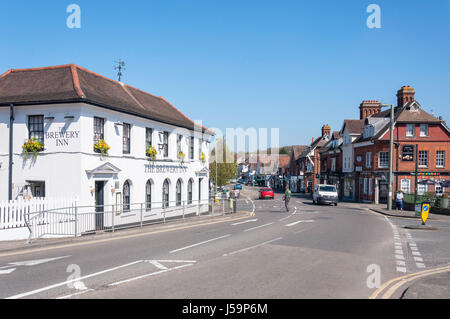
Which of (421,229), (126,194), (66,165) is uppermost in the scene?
(66,165)

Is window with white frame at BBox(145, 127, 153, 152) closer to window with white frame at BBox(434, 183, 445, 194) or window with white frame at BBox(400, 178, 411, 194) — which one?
window with white frame at BBox(400, 178, 411, 194)

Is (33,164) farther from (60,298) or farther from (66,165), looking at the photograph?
(60,298)

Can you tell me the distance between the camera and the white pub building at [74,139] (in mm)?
19109

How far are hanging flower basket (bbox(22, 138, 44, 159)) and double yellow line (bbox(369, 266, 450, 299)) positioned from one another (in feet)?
54.8

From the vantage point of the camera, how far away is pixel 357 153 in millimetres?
50531

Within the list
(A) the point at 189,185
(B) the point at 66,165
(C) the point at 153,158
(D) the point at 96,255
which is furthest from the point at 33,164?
(A) the point at 189,185

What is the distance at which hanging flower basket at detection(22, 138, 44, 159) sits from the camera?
19.4 meters

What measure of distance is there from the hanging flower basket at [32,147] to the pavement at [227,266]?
6.57 metres

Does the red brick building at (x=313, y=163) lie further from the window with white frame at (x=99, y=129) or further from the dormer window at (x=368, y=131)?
the window with white frame at (x=99, y=129)

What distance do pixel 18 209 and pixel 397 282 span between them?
43.1 feet

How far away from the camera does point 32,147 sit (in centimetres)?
1945

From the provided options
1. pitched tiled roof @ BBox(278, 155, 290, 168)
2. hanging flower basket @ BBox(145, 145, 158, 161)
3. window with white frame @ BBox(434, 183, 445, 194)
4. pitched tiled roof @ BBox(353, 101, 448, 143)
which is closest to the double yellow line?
hanging flower basket @ BBox(145, 145, 158, 161)

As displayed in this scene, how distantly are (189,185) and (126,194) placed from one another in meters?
8.64

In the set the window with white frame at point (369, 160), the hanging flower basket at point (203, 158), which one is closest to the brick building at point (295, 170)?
the window with white frame at point (369, 160)
